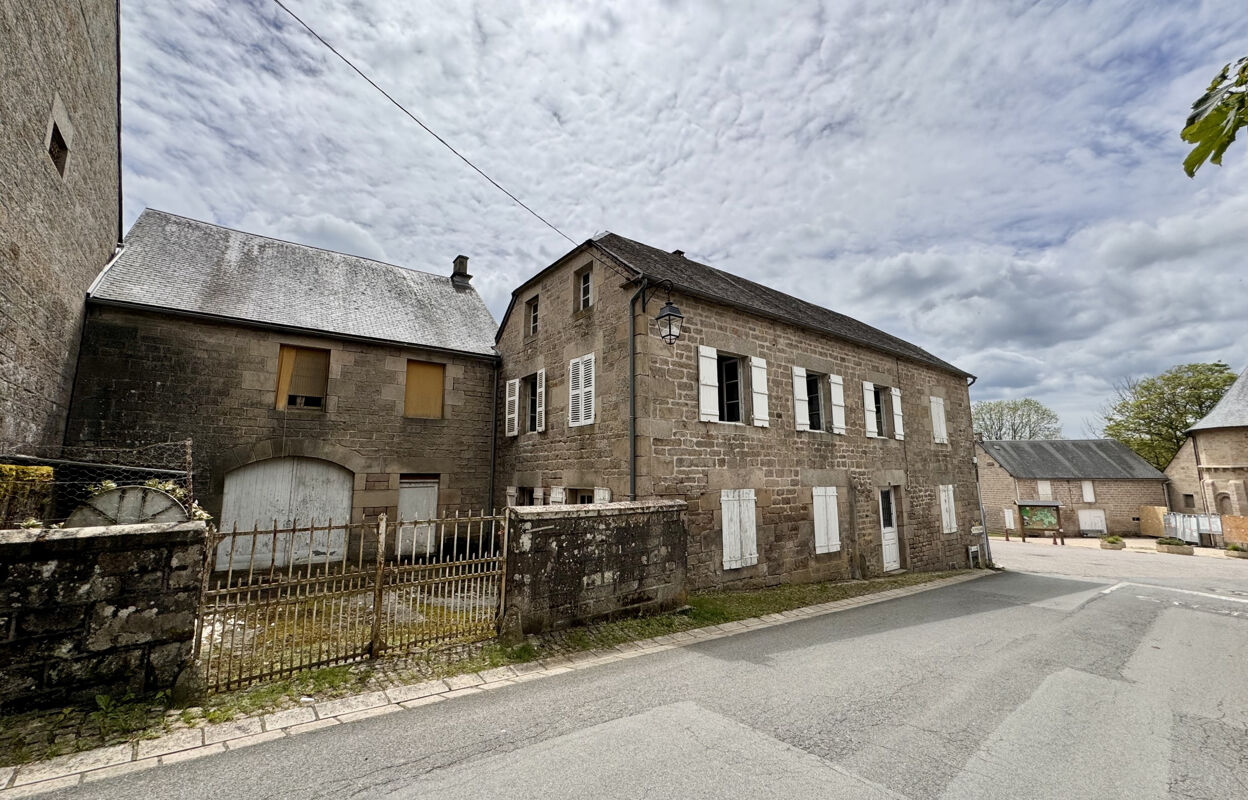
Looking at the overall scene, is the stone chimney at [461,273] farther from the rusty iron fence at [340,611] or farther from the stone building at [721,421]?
the rusty iron fence at [340,611]

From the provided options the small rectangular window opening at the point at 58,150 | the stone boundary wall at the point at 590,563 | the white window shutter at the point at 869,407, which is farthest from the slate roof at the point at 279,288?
the white window shutter at the point at 869,407

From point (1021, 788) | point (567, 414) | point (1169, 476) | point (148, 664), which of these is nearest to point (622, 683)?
point (1021, 788)

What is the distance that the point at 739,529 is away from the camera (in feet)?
29.0

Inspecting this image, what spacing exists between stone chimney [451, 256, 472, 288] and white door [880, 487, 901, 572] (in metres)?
13.0

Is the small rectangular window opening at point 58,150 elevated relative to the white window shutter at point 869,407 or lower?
elevated

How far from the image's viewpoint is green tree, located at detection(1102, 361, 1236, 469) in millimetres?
31578

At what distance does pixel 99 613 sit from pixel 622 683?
3783mm

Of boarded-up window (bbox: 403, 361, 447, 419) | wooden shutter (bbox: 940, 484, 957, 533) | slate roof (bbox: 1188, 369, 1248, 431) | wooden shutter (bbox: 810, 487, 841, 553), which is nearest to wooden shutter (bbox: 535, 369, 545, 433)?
boarded-up window (bbox: 403, 361, 447, 419)

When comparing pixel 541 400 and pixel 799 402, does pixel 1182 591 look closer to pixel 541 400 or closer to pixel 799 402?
pixel 799 402

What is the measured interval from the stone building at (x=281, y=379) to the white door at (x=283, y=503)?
3 cm

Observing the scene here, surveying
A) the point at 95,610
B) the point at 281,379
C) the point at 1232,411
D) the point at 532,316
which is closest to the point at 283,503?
the point at 281,379

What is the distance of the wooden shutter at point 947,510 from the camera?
13844 millimetres

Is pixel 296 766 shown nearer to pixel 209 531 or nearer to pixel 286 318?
pixel 209 531

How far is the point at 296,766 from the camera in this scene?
120 inches
